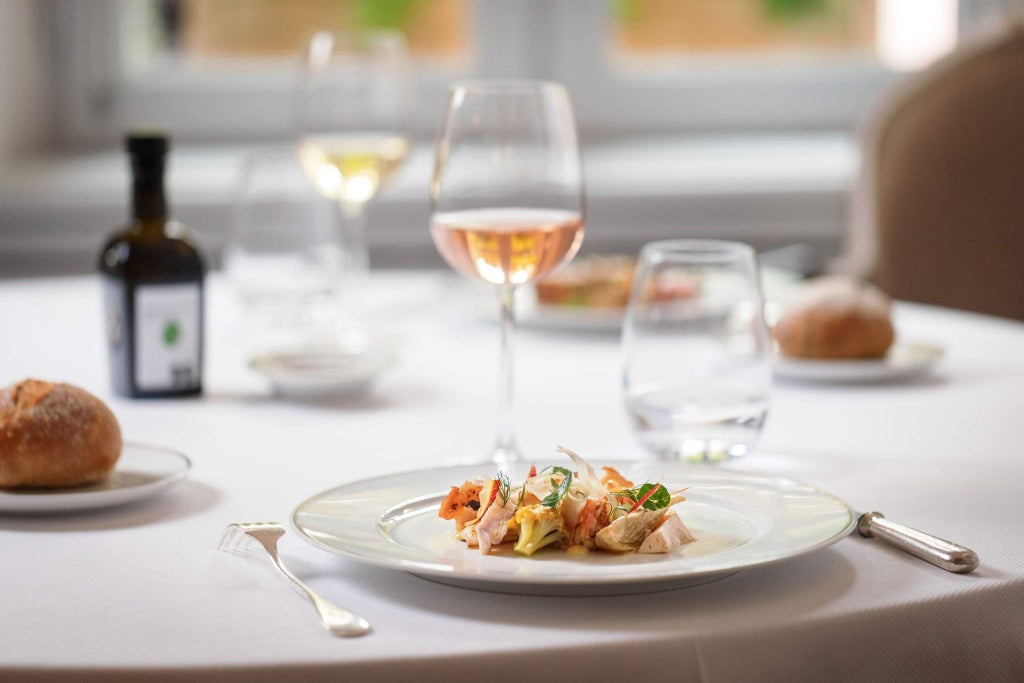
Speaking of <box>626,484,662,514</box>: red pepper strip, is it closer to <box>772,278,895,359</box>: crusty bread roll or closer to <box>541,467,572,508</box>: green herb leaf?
<box>541,467,572,508</box>: green herb leaf

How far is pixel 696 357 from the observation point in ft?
3.14

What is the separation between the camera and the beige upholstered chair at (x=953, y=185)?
2.21m

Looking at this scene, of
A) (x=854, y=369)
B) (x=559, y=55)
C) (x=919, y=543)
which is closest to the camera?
(x=919, y=543)

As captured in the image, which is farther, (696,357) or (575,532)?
(696,357)

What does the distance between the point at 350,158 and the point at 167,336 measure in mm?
430

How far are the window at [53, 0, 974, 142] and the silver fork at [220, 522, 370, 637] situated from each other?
2503 mm

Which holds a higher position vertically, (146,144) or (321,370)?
(146,144)

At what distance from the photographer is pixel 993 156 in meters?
2.22

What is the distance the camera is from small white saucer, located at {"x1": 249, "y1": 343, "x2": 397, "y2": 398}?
1.17 metres

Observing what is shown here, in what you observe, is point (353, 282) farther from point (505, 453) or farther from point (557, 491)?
point (557, 491)

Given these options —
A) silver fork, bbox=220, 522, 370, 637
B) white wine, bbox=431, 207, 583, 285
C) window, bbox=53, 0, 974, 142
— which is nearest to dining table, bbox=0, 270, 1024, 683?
silver fork, bbox=220, 522, 370, 637

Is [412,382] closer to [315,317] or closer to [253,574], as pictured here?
[315,317]

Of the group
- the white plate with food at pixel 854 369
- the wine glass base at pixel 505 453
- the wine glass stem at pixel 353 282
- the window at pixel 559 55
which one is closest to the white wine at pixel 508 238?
the wine glass base at pixel 505 453

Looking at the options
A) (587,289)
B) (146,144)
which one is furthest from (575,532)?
(587,289)
